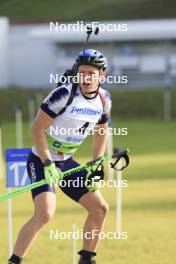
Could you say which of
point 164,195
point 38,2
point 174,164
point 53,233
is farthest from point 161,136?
point 38,2

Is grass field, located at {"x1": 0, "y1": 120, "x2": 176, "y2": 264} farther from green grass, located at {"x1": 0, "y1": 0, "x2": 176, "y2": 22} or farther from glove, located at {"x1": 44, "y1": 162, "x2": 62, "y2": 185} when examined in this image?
green grass, located at {"x1": 0, "y1": 0, "x2": 176, "y2": 22}

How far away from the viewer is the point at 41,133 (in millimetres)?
7438

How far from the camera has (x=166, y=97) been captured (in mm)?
36906

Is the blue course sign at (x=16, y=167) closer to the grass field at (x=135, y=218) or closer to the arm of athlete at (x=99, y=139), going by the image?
the arm of athlete at (x=99, y=139)

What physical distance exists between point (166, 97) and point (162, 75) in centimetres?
1180

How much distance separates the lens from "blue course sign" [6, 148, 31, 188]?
844 cm

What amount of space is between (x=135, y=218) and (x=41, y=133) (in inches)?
202

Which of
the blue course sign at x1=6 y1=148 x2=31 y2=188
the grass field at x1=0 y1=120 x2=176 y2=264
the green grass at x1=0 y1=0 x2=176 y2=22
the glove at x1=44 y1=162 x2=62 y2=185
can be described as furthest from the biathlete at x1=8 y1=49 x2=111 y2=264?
the green grass at x1=0 y1=0 x2=176 y2=22

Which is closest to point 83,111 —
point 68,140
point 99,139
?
point 68,140

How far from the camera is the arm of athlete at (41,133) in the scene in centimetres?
743

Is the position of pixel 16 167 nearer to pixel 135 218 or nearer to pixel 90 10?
pixel 135 218

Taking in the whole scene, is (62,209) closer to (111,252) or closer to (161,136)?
(111,252)

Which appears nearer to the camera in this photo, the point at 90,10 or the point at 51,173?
the point at 51,173

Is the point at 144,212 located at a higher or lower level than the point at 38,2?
lower
